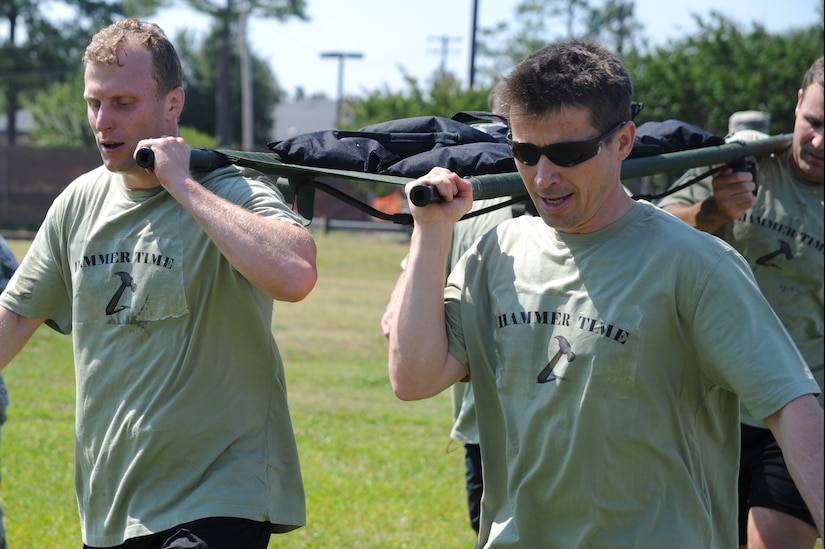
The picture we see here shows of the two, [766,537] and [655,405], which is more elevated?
[655,405]

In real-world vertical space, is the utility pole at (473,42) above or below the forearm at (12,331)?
above

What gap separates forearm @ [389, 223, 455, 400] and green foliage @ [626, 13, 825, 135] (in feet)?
90.3

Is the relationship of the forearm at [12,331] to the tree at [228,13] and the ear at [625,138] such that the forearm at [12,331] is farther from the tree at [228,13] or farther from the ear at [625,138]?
the tree at [228,13]

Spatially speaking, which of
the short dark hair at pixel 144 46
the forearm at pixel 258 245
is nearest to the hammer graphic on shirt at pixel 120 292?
the forearm at pixel 258 245

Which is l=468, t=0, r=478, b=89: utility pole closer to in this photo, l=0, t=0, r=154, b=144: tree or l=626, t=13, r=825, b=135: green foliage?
l=626, t=13, r=825, b=135: green foliage

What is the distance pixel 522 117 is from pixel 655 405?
81 cm

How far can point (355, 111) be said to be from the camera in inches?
1650

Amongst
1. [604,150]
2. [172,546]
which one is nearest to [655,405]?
[604,150]

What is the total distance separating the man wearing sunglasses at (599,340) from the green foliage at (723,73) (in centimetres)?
2746

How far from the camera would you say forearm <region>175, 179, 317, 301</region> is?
3156 millimetres

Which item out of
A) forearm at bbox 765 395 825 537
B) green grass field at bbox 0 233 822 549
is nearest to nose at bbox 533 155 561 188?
forearm at bbox 765 395 825 537

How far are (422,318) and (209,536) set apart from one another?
3.38ft

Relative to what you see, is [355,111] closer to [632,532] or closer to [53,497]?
[53,497]

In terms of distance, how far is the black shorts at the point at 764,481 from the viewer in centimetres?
441
